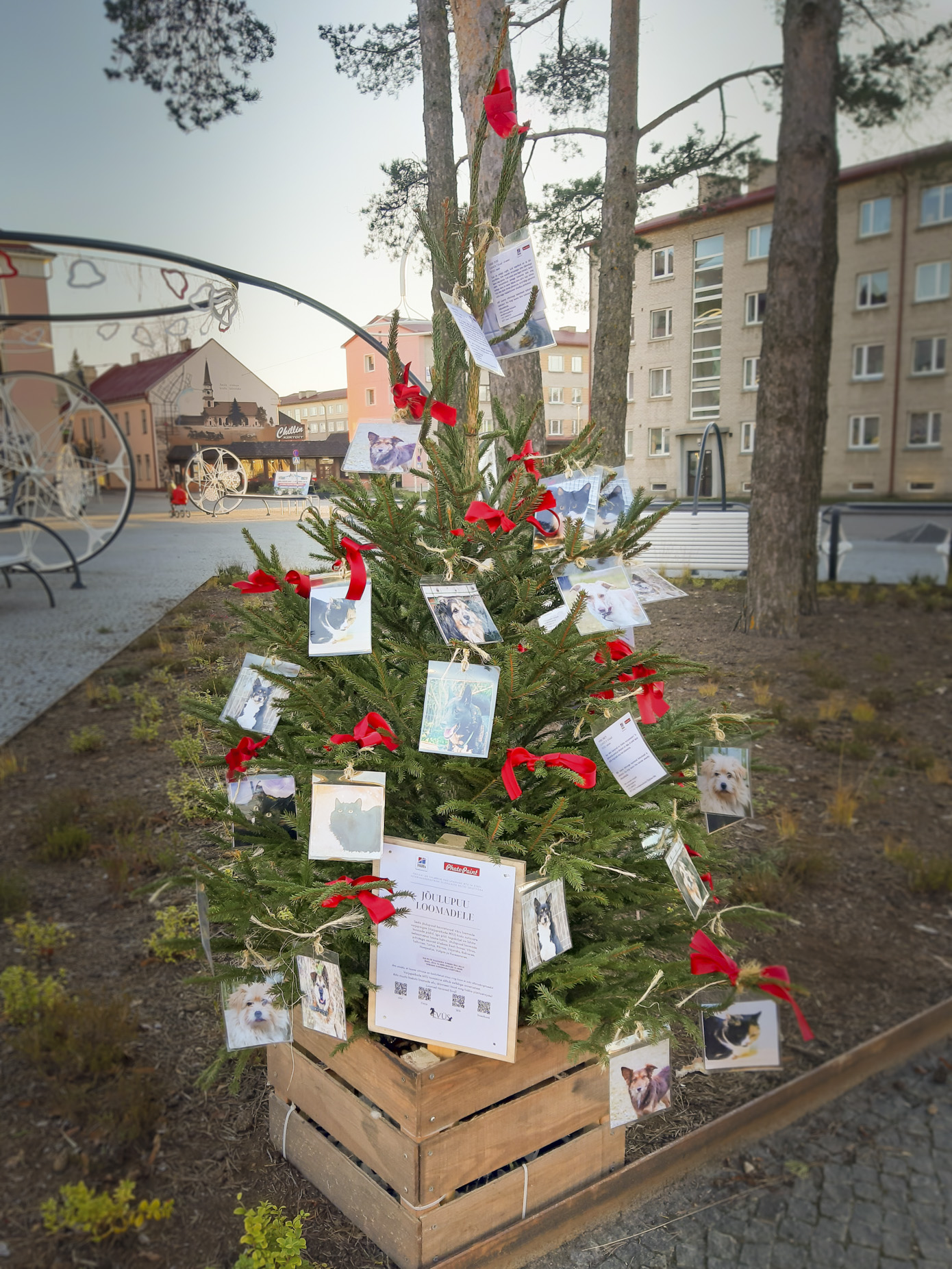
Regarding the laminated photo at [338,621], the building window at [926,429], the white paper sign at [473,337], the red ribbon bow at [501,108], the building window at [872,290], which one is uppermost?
the building window at [872,290]

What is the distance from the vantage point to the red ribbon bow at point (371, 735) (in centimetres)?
121

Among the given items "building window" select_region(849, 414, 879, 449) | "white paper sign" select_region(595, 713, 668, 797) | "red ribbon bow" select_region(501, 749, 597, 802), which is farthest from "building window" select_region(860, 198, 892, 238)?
"red ribbon bow" select_region(501, 749, 597, 802)

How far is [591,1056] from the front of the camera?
153 centimetres

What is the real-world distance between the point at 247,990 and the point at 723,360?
5.16 metres

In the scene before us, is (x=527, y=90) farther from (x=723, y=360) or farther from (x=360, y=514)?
(x=360, y=514)

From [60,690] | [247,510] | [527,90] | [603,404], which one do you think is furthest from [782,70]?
[60,690]

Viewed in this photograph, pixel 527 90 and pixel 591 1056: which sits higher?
pixel 527 90

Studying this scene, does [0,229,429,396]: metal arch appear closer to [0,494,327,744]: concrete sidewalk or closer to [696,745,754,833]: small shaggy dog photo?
[0,494,327,744]: concrete sidewalk

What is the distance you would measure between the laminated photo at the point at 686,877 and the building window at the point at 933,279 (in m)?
4.65

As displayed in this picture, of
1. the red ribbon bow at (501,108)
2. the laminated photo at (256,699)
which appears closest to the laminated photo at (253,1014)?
the laminated photo at (256,699)

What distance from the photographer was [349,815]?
1.24 meters

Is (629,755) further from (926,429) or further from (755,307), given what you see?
(755,307)

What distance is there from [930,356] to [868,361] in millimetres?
1056

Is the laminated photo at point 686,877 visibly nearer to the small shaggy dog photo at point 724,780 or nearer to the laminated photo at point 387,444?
the small shaggy dog photo at point 724,780
